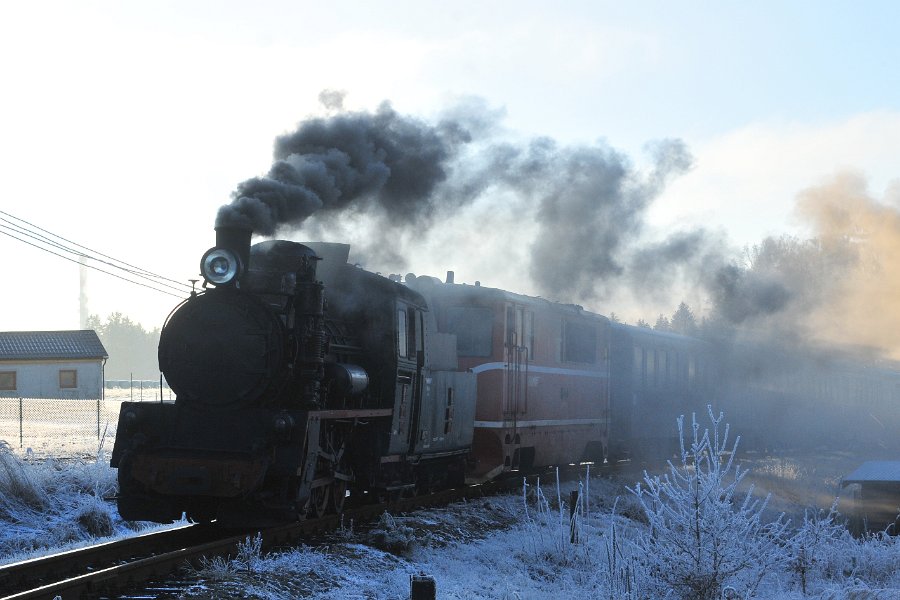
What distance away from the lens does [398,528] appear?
426 inches

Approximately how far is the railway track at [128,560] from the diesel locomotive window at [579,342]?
24.5 feet

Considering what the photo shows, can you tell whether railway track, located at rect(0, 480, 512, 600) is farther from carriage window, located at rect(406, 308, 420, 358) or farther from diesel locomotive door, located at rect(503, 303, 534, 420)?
diesel locomotive door, located at rect(503, 303, 534, 420)

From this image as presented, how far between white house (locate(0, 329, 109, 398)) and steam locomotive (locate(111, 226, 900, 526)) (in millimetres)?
41399

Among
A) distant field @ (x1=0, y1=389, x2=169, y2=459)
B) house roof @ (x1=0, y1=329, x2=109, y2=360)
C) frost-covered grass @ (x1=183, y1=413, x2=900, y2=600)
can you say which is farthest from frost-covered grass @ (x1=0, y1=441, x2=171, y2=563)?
house roof @ (x1=0, y1=329, x2=109, y2=360)

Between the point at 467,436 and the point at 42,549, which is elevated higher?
the point at 467,436

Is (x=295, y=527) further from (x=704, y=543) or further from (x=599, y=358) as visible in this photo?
(x=599, y=358)

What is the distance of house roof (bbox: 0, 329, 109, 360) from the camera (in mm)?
52438

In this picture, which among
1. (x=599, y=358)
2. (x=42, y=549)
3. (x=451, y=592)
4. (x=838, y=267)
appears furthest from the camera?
(x=838, y=267)

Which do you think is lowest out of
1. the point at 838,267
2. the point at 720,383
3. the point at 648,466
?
the point at 648,466

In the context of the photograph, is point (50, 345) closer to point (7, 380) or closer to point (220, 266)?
point (7, 380)

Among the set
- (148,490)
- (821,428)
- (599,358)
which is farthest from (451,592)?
(821,428)

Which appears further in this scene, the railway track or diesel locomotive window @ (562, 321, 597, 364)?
diesel locomotive window @ (562, 321, 597, 364)

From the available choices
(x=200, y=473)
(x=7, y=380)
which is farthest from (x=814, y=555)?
(x=7, y=380)

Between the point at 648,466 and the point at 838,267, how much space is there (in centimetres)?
1847
